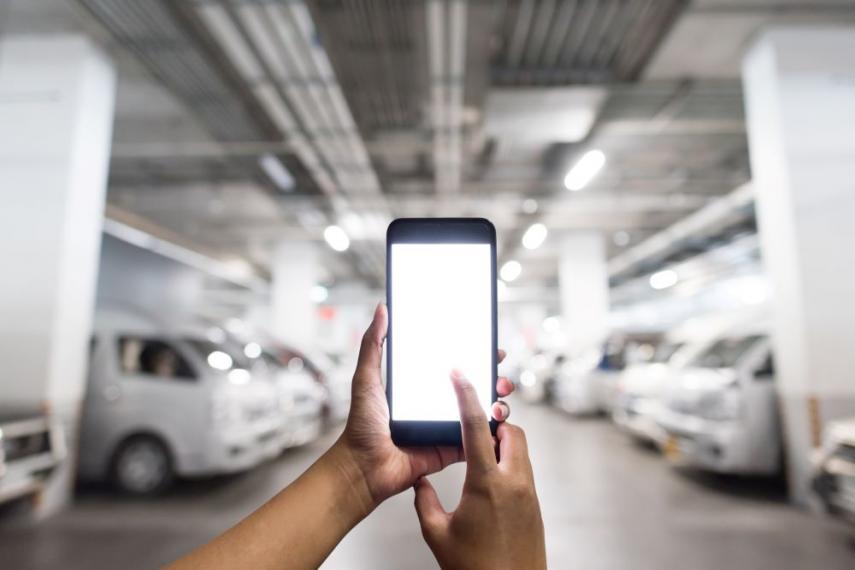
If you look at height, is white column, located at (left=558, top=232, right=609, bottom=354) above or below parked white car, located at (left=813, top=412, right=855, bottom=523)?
above

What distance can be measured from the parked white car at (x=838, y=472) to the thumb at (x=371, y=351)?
301cm

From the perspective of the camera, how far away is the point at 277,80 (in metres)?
4.48

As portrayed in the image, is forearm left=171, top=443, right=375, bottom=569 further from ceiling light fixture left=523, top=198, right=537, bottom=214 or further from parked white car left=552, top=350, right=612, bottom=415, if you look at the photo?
ceiling light fixture left=523, top=198, right=537, bottom=214

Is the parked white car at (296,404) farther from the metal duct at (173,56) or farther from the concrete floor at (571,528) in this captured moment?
the metal duct at (173,56)

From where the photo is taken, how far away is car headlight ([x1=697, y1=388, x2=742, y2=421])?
3.67m

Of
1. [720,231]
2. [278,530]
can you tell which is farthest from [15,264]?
[720,231]

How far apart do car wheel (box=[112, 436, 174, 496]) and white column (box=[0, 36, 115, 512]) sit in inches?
12.6

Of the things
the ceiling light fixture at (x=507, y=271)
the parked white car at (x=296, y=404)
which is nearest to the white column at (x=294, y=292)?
the ceiling light fixture at (x=507, y=271)

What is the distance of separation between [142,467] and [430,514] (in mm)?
3718

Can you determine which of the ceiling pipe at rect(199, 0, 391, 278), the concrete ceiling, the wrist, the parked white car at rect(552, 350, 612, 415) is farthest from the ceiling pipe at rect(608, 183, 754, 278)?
the wrist

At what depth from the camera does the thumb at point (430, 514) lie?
2.17 feet

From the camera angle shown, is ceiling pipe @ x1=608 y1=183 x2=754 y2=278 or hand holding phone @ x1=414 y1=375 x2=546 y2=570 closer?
hand holding phone @ x1=414 y1=375 x2=546 y2=570

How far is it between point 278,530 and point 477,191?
7.86m

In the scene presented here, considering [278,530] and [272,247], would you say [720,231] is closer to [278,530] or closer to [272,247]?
[272,247]
